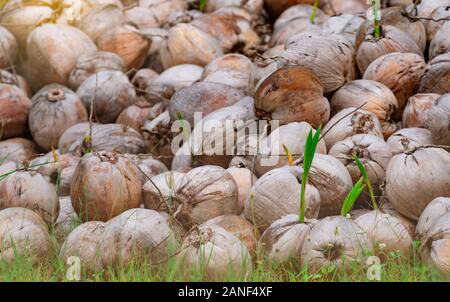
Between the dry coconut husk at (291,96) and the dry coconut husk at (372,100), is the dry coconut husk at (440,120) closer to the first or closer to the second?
Answer: the dry coconut husk at (372,100)

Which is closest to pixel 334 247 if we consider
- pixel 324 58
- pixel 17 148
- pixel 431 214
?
pixel 431 214

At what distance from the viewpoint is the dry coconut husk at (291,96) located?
3.38 m

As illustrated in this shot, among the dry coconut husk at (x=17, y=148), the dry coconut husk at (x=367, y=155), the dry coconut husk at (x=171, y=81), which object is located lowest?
the dry coconut husk at (x=17, y=148)

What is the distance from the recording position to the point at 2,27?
4.80 m

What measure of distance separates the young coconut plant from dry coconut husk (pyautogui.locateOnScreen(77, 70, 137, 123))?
1899 mm

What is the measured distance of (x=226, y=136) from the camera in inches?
136

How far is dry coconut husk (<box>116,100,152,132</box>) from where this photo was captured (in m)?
4.18

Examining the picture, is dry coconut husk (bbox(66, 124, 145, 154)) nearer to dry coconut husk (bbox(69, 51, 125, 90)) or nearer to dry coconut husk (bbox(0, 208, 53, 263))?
dry coconut husk (bbox(69, 51, 125, 90))

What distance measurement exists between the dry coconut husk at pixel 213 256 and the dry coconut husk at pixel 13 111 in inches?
80.4

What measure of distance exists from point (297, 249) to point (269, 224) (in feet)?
0.91

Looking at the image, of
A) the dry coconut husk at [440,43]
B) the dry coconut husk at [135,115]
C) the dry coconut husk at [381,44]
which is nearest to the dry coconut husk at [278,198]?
the dry coconut husk at [381,44]

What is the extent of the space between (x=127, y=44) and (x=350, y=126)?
1.92m

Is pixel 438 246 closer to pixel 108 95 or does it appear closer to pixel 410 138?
pixel 410 138
